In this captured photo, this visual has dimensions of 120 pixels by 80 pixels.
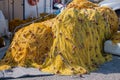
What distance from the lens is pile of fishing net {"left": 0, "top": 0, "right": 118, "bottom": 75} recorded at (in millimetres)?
6352

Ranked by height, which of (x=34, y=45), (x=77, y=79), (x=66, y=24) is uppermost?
(x=66, y=24)

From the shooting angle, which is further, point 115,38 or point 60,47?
point 115,38

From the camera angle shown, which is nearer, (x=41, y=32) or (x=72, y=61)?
(x=72, y=61)

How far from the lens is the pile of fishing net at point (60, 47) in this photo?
635cm

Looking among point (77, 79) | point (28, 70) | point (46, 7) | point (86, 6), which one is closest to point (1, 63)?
point (28, 70)

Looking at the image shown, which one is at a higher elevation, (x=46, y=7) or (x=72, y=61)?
→ (x=46, y=7)

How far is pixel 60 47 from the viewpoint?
647 centimetres

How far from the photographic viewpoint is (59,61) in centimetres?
630

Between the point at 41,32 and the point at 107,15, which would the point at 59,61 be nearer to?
the point at 41,32

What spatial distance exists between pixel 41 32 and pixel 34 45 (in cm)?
35

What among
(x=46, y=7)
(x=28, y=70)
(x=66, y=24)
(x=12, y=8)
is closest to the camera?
(x=28, y=70)

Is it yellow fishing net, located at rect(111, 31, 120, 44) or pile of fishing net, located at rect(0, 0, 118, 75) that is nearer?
pile of fishing net, located at rect(0, 0, 118, 75)

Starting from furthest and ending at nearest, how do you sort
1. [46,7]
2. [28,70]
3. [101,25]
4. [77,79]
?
[46,7]
[101,25]
[28,70]
[77,79]

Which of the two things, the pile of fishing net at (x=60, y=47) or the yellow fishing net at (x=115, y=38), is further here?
the yellow fishing net at (x=115, y=38)
